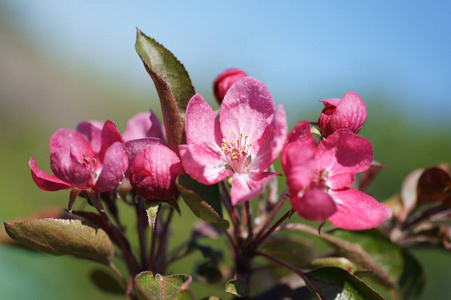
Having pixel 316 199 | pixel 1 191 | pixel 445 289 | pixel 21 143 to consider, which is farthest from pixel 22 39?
pixel 316 199

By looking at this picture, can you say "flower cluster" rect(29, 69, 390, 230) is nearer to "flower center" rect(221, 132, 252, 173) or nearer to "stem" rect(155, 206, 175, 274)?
"flower center" rect(221, 132, 252, 173)

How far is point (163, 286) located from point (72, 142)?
480 millimetres

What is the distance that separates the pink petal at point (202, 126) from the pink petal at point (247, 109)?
0.09 feet

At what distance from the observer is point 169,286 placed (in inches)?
37.5

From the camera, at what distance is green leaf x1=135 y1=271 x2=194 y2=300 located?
905 millimetres

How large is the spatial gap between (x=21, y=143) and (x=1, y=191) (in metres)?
2.13

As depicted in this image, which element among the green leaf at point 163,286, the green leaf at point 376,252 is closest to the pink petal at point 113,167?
the green leaf at point 163,286

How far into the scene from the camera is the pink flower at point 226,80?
119 cm

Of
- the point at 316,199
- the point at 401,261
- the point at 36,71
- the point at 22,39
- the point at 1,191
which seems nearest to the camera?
the point at 316,199

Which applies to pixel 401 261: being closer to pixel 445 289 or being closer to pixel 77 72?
pixel 445 289

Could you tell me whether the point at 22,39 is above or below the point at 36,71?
above

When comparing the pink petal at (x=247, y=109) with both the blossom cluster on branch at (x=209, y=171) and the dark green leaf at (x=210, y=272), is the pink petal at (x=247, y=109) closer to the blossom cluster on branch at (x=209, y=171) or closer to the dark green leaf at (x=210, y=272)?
the blossom cluster on branch at (x=209, y=171)

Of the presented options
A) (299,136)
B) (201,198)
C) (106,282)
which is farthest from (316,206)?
(106,282)

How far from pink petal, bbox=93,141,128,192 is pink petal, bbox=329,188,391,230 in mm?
503
